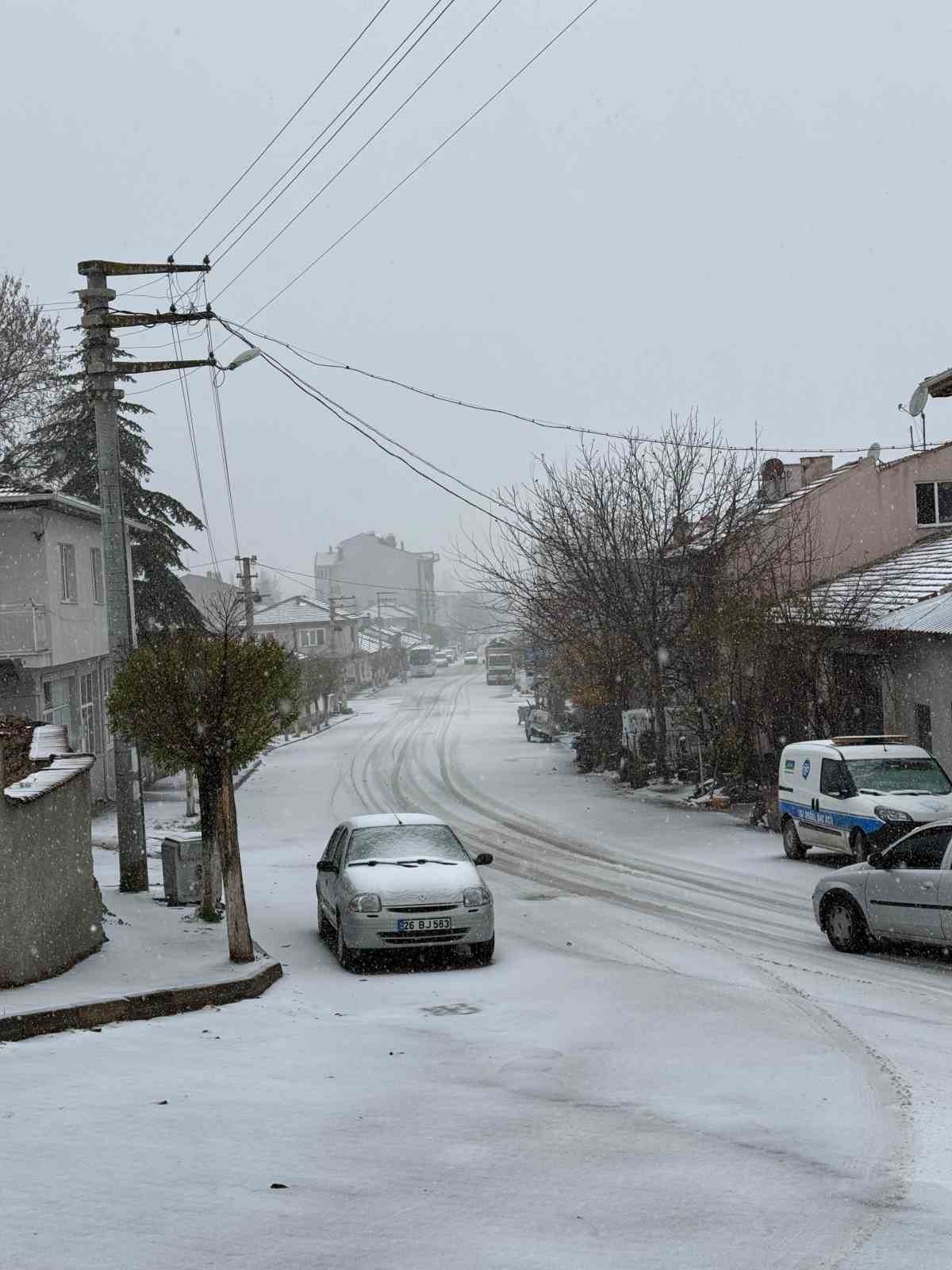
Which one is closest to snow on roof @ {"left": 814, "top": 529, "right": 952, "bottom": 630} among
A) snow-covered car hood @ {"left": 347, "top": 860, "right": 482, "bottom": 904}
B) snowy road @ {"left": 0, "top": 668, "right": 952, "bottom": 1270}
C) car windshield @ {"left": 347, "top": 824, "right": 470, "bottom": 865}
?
car windshield @ {"left": 347, "top": 824, "right": 470, "bottom": 865}

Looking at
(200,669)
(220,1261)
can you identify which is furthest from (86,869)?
(220,1261)

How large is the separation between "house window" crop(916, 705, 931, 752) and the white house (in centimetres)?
1610

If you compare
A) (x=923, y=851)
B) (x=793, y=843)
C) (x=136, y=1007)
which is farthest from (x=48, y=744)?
(x=793, y=843)

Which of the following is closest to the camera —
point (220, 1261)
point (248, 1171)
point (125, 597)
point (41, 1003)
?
point (220, 1261)

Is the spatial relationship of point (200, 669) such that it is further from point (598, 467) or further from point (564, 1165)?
point (598, 467)

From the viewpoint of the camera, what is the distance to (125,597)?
1734 cm

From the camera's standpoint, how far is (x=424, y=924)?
13.3m

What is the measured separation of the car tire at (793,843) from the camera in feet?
69.3

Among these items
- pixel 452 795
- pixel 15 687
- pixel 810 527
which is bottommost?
pixel 452 795

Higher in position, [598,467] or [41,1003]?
[598,467]

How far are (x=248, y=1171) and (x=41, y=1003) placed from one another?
4.10 metres

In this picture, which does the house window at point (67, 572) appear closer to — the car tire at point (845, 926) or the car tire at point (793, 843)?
the car tire at point (793, 843)

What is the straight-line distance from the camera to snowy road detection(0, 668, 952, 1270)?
17.9 feet

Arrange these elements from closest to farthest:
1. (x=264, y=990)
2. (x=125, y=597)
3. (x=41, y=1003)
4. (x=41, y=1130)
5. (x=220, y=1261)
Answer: (x=220, y=1261)
(x=41, y=1130)
(x=41, y=1003)
(x=264, y=990)
(x=125, y=597)
